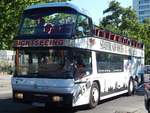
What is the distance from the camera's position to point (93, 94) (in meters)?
16.2

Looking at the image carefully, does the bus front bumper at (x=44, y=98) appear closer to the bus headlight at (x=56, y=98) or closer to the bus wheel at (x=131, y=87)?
the bus headlight at (x=56, y=98)

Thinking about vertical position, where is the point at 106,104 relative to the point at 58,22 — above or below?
below

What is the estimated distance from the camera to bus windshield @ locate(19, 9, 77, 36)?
1458cm

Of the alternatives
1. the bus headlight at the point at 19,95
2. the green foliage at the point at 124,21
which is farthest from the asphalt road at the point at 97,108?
the green foliage at the point at 124,21

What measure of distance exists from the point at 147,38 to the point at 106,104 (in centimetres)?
5981

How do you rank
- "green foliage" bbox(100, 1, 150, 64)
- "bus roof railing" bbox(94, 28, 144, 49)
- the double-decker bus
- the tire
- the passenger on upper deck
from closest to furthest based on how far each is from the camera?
the double-decker bus
the passenger on upper deck
"bus roof railing" bbox(94, 28, 144, 49)
the tire
"green foliage" bbox(100, 1, 150, 64)

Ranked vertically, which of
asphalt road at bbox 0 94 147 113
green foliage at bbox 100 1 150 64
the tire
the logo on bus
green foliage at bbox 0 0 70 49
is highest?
green foliage at bbox 100 1 150 64

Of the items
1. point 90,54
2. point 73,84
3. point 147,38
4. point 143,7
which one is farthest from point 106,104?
point 143,7

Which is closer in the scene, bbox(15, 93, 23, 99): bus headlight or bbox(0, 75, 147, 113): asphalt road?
bbox(15, 93, 23, 99): bus headlight

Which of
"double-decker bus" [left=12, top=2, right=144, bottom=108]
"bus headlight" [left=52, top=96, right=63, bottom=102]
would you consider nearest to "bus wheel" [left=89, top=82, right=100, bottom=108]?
"double-decker bus" [left=12, top=2, right=144, bottom=108]

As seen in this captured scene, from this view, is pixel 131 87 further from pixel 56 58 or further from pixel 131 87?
pixel 56 58

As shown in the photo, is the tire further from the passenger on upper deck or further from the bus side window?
the passenger on upper deck

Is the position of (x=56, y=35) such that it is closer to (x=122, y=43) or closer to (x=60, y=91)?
(x=60, y=91)

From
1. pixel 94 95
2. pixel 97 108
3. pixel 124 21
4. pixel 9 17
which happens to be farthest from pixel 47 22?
pixel 124 21
